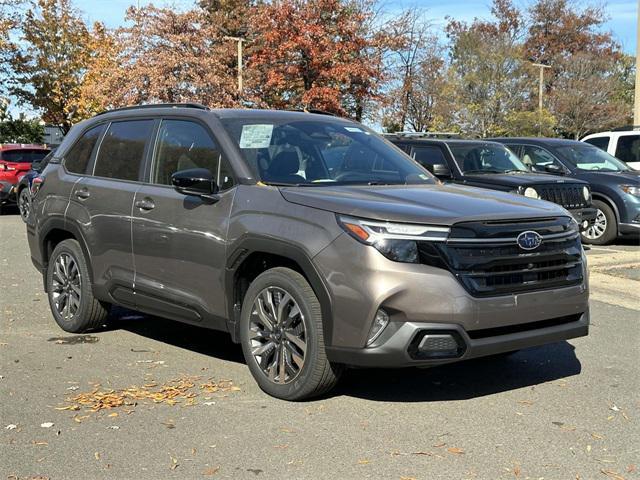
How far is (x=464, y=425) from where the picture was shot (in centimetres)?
422

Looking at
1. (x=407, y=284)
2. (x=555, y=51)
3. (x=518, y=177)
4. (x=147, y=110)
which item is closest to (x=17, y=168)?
(x=518, y=177)

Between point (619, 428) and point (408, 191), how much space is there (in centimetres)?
188

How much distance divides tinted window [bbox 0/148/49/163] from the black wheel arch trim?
16.9m

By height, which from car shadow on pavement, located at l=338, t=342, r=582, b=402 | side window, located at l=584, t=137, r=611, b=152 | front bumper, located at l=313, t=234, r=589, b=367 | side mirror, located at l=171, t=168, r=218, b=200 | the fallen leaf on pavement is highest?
side window, located at l=584, t=137, r=611, b=152

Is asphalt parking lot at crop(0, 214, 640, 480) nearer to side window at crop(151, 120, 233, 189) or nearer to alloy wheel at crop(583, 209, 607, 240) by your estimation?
side window at crop(151, 120, 233, 189)

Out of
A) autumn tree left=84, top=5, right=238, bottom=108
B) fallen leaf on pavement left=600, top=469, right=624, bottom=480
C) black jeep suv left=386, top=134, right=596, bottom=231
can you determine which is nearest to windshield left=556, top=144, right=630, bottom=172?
black jeep suv left=386, top=134, right=596, bottom=231

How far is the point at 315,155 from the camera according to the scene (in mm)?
5332

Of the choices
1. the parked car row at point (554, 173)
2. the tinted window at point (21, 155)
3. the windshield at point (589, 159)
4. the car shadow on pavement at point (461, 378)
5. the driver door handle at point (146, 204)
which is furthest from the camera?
the tinted window at point (21, 155)

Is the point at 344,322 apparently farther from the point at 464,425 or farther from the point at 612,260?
the point at 612,260

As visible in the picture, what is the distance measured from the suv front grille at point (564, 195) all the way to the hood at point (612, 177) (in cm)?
140

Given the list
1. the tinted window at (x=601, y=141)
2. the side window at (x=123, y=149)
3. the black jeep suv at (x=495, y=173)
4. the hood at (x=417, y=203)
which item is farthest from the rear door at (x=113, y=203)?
the tinted window at (x=601, y=141)

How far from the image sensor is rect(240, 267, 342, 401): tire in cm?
437

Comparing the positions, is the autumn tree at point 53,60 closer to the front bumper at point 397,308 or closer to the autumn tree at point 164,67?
the autumn tree at point 164,67

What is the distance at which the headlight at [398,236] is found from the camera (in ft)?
13.5
